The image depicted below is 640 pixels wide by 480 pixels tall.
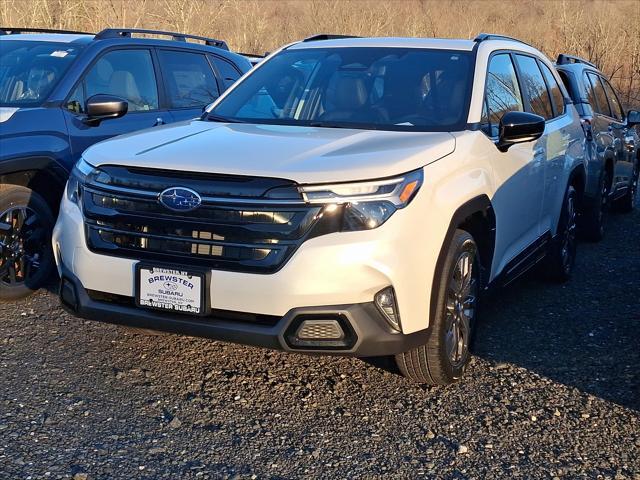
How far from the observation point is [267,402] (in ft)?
13.3

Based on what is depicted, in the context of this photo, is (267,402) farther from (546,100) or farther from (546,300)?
(546,100)

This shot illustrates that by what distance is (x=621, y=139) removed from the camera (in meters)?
9.23

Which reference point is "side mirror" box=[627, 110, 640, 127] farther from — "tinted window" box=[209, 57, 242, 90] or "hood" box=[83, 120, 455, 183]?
"hood" box=[83, 120, 455, 183]

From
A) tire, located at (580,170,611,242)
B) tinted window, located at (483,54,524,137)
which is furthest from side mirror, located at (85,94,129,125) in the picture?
tire, located at (580,170,611,242)

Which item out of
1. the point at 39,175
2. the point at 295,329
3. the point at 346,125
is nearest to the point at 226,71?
the point at 39,175

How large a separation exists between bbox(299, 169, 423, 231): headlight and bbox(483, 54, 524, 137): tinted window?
50.1 inches

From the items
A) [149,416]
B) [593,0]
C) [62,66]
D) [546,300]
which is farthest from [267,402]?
[593,0]

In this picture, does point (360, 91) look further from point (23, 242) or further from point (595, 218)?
point (595, 218)

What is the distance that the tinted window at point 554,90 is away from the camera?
6.23m

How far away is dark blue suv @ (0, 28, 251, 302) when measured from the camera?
5.38m

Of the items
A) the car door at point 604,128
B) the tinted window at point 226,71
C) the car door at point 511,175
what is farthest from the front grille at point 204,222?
the car door at point 604,128

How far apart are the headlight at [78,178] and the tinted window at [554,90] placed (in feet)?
11.8

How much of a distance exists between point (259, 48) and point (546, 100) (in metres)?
25.1

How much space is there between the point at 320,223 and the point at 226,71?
167 inches
